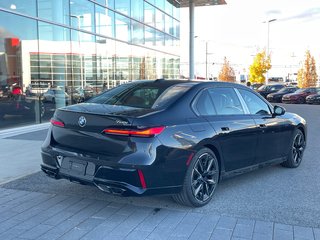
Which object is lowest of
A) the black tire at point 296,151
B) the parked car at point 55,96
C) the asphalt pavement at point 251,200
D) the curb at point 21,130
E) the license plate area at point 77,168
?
the asphalt pavement at point 251,200

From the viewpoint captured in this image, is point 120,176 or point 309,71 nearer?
point 120,176

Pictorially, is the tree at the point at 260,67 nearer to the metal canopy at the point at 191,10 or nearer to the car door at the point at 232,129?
the metal canopy at the point at 191,10

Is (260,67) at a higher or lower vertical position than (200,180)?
higher

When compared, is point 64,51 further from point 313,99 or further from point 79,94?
point 313,99

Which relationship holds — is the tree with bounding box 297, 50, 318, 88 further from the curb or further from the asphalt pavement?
the asphalt pavement

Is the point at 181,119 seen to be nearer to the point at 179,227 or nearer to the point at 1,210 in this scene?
the point at 179,227

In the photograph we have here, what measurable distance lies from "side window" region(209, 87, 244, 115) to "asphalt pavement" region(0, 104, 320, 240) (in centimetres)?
111

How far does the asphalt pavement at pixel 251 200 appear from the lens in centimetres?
397

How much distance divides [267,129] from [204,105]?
4.85ft

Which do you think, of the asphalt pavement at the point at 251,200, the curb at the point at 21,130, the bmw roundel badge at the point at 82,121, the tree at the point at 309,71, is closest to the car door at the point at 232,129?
the asphalt pavement at the point at 251,200

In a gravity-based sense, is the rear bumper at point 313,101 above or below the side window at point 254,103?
below

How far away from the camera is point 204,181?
4641 millimetres

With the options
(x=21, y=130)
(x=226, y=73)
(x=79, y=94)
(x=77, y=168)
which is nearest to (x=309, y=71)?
(x=226, y=73)

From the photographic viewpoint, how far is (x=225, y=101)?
17.2 ft
